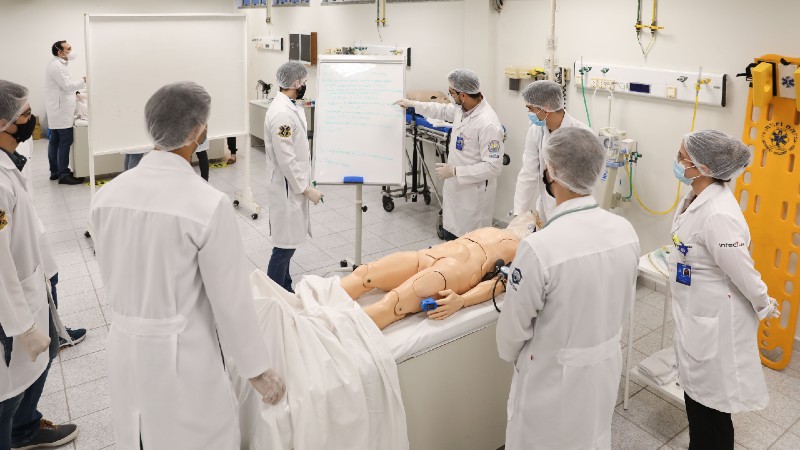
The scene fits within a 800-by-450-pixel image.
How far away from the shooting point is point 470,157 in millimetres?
3598

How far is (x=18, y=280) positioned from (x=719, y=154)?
227cm

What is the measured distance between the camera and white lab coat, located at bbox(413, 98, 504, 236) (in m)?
3.49

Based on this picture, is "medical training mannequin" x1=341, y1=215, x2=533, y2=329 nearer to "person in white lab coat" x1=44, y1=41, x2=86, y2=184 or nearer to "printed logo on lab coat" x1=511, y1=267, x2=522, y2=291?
"printed logo on lab coat" x1=511, y1=267, x2=522, y2=291

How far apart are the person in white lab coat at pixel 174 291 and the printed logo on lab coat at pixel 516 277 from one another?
709 mm

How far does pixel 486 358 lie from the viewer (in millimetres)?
2193

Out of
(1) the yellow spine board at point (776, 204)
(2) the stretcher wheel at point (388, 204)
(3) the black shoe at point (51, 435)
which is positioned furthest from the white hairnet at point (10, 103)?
(2) the stretcher wheel at point (388, 204)

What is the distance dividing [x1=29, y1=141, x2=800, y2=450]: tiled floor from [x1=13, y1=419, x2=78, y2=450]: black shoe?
1.8 inches

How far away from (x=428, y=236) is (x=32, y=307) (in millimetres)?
3220

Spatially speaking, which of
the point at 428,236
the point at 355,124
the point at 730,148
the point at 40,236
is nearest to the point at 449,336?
the point at 730,148

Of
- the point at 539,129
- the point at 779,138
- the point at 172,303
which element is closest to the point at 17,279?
the point at 172,303

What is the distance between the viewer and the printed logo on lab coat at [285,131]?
126 inches

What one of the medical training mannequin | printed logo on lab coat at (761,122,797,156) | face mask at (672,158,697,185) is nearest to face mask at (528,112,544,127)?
the medical training mannequin

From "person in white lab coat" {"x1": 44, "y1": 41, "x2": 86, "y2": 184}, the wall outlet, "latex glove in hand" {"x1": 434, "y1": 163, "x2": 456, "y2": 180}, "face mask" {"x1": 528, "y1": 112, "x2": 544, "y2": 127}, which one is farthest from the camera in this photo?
the wall outlet

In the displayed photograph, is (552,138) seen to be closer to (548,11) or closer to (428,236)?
(548,11)
